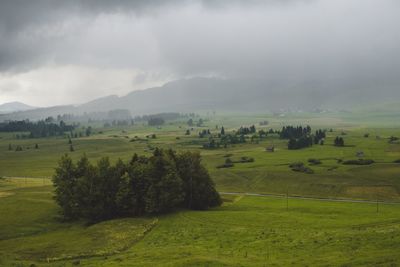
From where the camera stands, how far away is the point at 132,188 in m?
99.9

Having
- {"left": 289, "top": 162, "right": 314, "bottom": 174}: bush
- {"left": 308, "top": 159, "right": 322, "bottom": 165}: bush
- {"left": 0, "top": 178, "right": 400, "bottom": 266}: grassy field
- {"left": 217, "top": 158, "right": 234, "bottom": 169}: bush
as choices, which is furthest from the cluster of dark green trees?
{"left": 308, "top": 159, "right": 322, "bottom": 165}: bush

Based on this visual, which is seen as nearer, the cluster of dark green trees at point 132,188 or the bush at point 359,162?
the cluster of dark green trees at point 132,188

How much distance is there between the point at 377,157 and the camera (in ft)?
580

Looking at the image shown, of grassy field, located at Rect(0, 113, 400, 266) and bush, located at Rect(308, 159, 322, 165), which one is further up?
bush, located at Rect(308, 159, 322, 165)

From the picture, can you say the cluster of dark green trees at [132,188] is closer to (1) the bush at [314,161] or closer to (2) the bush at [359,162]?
(1) the bush at [314,161]

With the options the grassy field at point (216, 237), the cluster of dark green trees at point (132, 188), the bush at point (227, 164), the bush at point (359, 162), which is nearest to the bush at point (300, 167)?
the bush at point (359, 162)

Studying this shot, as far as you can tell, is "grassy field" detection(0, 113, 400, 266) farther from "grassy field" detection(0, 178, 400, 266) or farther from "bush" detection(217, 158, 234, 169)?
"bush" detection(217, 158, 234, 169)

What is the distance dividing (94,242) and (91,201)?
2595cm

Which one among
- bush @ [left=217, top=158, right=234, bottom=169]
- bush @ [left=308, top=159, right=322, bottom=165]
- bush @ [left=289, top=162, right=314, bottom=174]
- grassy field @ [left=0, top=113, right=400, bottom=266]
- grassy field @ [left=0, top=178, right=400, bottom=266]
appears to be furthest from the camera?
bush @ [left=217, top=158, right=234, bottom=169]

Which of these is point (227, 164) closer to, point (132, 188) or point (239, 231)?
point (132, 188)

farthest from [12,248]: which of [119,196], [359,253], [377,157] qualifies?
[377,157]

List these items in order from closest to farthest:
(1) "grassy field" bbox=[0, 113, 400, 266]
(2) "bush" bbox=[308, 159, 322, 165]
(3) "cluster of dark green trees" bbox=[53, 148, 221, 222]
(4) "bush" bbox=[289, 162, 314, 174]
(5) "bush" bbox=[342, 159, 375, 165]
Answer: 1. (1) "grassy field" bbox=[0, 113, 400, 266]
2. (3) "cluster of dark green trees" bbox=[53, 148, 221, 222]
3. (4) "bush" bbox=[289, 162, 314, 174]
4. (5) "bush" bbox=[342, 159, 375, 165]
5. (2) "bush" bbox=[308, 159, 322, 165]

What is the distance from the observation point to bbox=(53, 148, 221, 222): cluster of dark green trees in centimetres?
9844

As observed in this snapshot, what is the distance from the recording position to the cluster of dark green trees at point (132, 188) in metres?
98.4
